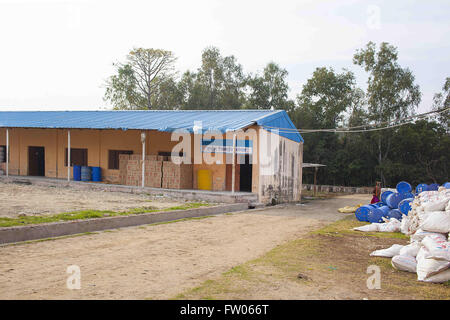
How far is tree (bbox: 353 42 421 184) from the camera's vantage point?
3397 cm

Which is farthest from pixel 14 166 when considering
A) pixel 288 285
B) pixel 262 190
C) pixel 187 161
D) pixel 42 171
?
pixel 288 285

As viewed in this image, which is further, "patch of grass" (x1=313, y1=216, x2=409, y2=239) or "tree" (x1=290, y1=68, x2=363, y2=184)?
"tree" (x1=290, y1=68, x2=363, y2=184)

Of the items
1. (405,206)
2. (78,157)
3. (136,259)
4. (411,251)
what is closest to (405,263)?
(411,251)

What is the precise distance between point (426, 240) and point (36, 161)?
23.8 m

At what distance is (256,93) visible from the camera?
133ft

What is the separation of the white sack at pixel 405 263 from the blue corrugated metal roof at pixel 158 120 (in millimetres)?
10203

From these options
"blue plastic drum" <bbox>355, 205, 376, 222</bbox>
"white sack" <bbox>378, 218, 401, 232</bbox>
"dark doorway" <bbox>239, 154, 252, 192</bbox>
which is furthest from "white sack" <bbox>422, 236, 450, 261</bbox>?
"dark doorway" <bbox>239, 154, 252, 192</bbox>

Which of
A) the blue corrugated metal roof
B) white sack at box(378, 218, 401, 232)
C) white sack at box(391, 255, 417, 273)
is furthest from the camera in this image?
the blue corrugated metal roof

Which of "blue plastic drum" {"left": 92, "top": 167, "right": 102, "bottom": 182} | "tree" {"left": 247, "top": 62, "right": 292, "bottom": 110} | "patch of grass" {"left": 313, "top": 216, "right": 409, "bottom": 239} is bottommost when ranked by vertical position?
"patch of grass" {"left": 313, "top": 216, "right": 409, "bottom": 239}

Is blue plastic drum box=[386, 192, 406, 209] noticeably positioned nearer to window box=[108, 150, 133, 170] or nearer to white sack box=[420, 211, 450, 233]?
white sack box=[420, 211, 450, 233]

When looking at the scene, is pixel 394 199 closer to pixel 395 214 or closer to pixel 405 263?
pixel 395 214

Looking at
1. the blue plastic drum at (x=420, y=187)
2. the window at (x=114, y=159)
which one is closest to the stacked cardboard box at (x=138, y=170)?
the window at (x=114, y=159)
